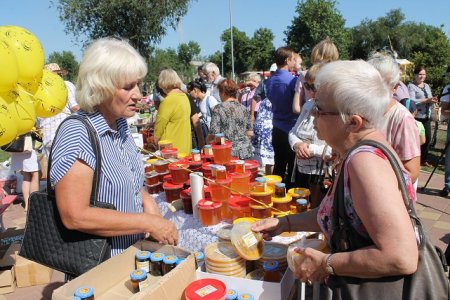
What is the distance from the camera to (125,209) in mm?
1645

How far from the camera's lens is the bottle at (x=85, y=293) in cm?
128

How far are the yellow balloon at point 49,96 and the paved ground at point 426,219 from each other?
67.3 inches

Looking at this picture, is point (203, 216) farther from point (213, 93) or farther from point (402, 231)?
point (213, 93)

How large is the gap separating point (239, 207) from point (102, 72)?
47.4 inches

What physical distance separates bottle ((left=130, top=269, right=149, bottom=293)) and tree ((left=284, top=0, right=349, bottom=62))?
47005 mm

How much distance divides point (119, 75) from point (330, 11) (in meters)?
50.3

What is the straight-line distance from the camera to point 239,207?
2.32m

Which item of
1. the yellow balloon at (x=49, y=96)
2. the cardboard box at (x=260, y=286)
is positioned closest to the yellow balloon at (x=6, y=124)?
the yellow balloon at (x=49, y=96)

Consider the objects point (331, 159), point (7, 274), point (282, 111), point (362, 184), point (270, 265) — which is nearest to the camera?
point (362, 184)

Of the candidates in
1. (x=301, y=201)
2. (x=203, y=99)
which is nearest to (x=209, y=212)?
(x=301, y=201)

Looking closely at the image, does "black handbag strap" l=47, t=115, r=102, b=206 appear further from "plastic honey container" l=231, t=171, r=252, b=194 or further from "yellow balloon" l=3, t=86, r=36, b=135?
"plastic honey container" l=231, t=171, r=252, b=194

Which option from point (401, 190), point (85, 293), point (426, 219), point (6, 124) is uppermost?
point (6, 124)

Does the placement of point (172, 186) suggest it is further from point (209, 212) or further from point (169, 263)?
point (169, 263)

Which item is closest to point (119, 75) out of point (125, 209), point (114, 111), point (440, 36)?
point (114, 111)
